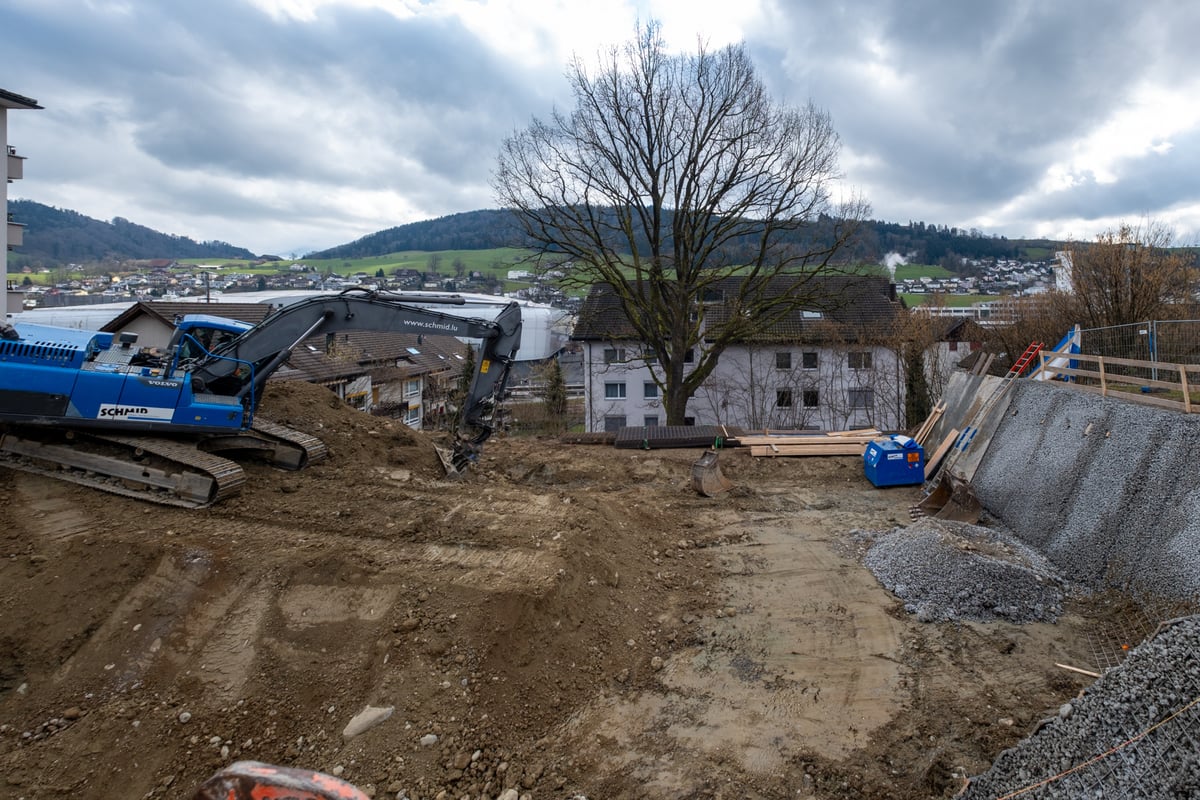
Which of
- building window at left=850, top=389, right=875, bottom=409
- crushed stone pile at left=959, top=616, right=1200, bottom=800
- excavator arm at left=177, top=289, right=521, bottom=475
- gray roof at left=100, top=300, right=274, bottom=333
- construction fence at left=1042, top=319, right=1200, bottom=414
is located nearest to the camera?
crushed stone pile at left=959, top=616, right=1200, bottom=800

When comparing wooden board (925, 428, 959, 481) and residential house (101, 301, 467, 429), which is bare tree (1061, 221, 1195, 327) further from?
residential house (101, 301, 467, 429)

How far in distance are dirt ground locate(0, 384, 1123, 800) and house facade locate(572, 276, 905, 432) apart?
19987 millimetres

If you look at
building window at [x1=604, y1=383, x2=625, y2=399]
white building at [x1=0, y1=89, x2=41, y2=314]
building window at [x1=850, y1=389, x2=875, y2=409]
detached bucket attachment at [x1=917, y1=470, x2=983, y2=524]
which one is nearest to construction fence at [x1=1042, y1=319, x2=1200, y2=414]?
detached bucket attachment at [x1=917, y1=470, x2=983, y2=524]

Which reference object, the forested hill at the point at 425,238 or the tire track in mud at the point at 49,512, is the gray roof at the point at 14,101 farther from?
the forested hill at the point at 425,238

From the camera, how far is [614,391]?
31.6 metres

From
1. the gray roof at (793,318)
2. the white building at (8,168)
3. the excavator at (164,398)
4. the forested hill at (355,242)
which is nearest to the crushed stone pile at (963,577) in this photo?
the excavator at (164,398)

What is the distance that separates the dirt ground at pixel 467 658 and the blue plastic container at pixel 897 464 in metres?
4.60

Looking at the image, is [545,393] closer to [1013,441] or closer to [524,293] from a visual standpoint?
[524,293]

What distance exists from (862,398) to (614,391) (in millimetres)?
11303

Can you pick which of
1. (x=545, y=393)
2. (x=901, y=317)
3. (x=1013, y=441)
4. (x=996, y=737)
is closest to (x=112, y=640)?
(x=996, y=737)

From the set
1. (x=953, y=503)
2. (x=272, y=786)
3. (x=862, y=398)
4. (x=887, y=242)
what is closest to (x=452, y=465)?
(x=953, y=503)

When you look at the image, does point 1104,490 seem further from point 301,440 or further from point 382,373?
point 382,373

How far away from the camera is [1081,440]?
10.1 metres

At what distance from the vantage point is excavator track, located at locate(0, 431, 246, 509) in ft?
27.8
